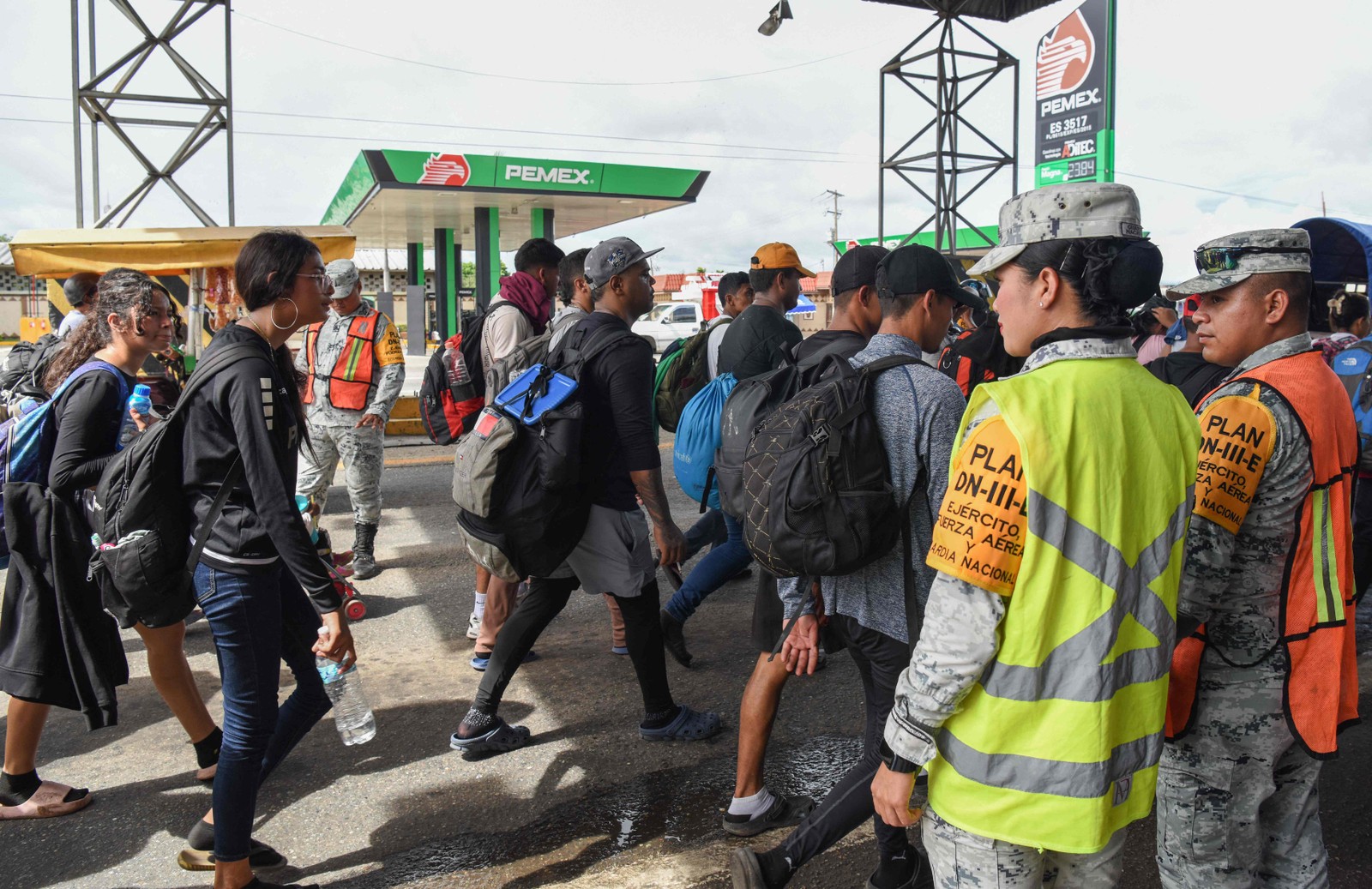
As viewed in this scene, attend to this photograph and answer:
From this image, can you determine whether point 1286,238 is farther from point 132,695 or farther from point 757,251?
point 132,695

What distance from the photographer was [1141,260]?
1.71m

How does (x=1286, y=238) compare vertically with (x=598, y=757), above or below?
above

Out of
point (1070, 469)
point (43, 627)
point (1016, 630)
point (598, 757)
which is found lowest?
point (598, 757)

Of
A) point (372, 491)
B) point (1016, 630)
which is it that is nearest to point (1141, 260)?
point (1016, 630)

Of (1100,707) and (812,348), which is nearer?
(1100,707)

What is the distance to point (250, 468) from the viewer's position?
8.33ft

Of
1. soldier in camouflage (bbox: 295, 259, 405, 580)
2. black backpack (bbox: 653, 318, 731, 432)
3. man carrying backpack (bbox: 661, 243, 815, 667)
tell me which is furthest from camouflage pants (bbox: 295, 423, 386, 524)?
man carrying backpack (bbox: 661, 243, 815, 667)

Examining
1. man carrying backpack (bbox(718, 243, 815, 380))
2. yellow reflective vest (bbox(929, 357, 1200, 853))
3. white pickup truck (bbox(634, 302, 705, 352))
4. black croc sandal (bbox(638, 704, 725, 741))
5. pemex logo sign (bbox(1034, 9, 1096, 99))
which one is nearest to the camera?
yellow reflective vest (bbox(929, 357, 1200, 853))

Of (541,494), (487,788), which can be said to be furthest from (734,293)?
(487,788)

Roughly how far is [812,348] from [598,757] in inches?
71.2

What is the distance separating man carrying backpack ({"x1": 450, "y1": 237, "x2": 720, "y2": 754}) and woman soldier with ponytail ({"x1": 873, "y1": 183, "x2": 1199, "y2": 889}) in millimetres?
1982

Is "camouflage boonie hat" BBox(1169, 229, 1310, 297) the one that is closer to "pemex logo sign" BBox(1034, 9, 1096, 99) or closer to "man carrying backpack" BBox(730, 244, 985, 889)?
"man carrying backpack" BBox(730, 244, 985, 889)

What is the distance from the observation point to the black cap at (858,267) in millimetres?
3090

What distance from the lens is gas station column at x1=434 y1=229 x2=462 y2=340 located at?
2402 cm
